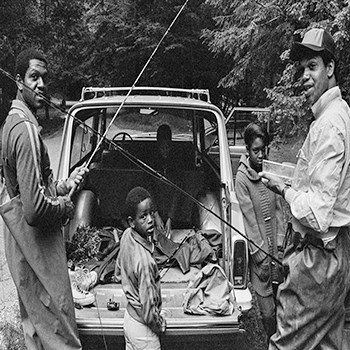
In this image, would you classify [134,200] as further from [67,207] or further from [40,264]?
[40,264]

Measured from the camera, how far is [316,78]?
2.96m

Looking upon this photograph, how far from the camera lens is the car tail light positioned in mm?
4145

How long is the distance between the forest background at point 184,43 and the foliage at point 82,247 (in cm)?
389

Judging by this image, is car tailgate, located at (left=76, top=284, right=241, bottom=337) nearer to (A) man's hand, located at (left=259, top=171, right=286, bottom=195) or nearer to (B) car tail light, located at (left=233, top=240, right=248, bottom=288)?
(B) car tail light, located at (left=233, top=240, right=248, bottom=288)

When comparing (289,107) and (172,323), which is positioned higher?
(289,107)

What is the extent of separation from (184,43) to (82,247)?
1227 cm

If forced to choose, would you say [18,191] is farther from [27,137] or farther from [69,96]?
[69,96]

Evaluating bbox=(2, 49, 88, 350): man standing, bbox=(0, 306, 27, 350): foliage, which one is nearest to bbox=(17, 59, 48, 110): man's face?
bbox=(2, 49, 88, 350): man standing

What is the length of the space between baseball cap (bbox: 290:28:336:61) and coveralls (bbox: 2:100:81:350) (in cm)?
140

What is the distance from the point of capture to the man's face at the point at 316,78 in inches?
116

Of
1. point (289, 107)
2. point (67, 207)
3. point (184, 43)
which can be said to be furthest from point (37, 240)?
point (184, 43)

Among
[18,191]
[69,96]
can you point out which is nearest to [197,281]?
[18,191]

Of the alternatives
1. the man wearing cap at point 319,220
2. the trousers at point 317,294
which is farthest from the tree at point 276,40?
the trousers at point 317,294

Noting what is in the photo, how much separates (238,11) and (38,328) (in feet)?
24.1
